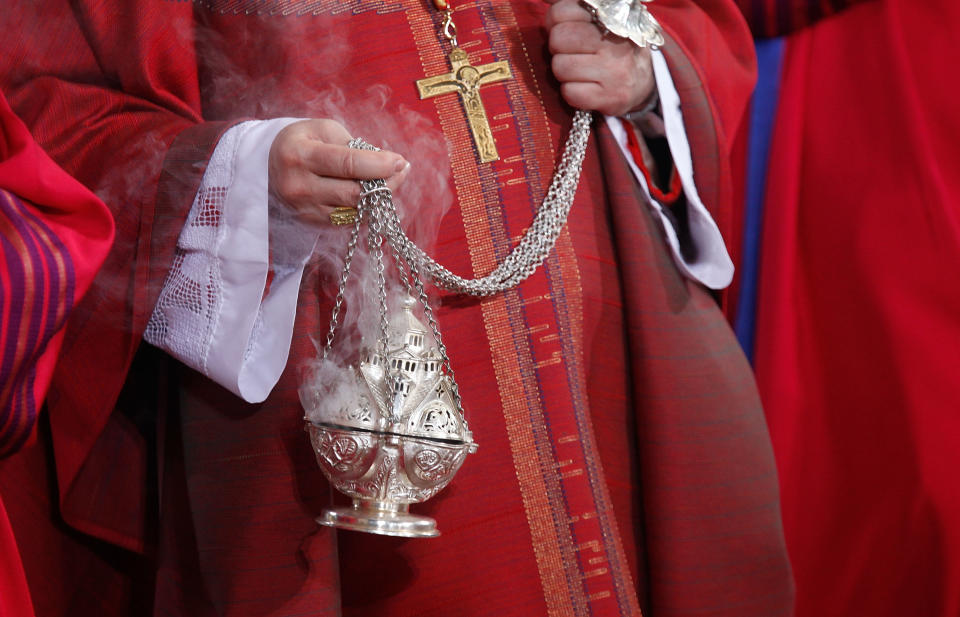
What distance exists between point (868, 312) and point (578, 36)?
82 centimetres

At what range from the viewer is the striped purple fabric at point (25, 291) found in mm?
1048

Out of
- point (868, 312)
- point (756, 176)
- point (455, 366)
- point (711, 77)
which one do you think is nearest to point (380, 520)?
point (455, 366)

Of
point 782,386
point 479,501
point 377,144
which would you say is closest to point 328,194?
point 377,144

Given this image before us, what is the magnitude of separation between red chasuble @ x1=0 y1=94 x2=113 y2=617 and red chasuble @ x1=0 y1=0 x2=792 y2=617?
132 millimetres

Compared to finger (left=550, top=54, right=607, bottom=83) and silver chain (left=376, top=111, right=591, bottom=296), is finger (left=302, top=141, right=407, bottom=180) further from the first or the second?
finger (left=550, top=54, right=607, bottom=83)

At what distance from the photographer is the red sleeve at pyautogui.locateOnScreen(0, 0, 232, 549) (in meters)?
1.25

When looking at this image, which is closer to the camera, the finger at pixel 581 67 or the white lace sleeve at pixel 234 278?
the white lace sleeve at pixel 234 278

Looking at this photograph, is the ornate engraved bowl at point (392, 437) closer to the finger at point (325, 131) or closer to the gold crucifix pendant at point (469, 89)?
the finger at point (325, 131)

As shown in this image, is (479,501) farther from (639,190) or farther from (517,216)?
(639,190)

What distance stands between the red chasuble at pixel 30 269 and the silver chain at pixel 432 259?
32cm

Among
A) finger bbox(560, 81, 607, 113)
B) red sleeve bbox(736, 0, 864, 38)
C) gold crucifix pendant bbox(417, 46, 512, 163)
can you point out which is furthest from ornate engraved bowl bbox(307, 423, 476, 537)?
red sleeve bbox(736, 0, 864, 38)

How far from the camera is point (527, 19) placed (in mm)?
1528

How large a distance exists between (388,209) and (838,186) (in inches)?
42.7

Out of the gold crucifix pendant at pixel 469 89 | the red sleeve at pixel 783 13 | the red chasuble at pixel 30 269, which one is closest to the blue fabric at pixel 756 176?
the red sleeve at pixel 783 13
